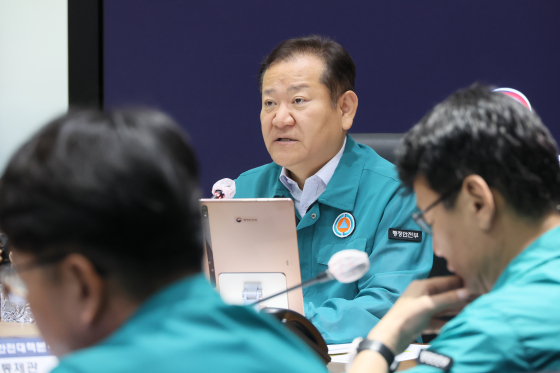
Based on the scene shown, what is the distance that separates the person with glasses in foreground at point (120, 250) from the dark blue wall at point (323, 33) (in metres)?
2.25

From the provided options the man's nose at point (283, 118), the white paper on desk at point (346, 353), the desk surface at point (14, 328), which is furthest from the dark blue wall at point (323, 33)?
the white paper on desk at point (346, 353)

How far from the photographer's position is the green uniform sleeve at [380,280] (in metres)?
1.39

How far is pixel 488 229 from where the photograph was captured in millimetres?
896

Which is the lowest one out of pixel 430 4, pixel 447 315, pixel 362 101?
pixel 447 315

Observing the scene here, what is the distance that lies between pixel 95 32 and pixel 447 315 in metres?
2.40

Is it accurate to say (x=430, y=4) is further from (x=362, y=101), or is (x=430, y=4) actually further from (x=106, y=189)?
(x=106, y=189)

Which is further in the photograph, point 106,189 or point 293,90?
point 293,90

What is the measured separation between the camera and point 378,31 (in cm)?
281

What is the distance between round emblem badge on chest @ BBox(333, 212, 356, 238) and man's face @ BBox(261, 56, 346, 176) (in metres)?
0.25

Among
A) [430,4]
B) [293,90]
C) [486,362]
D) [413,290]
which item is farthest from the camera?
[430,4]

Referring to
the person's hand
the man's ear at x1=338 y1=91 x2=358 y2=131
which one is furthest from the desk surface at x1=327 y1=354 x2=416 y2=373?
the man's ear at x1=338 y1=91 x2=358 y2=131

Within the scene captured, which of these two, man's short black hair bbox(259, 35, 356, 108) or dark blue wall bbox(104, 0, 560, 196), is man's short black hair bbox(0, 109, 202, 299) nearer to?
man's short black hair bbox(259, 35, 356, 108)

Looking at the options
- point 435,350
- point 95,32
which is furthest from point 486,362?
point 95,32

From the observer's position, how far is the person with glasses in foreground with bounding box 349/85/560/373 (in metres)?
0.78
